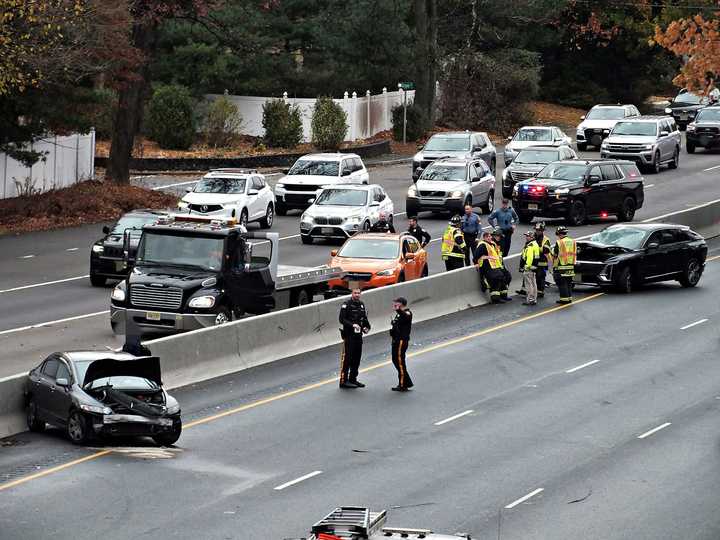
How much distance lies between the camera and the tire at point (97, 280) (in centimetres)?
3228

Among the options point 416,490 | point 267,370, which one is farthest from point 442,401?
point 416,490

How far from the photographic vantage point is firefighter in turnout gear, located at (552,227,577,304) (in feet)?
102

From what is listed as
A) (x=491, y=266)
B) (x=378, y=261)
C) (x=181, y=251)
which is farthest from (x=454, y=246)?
(x=181, y=251)

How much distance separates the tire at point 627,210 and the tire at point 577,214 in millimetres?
1426

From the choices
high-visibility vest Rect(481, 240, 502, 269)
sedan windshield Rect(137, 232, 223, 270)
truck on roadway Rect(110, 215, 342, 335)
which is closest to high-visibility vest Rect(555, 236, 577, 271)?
high-visibility vest Rect(481, 240, 502, 269)

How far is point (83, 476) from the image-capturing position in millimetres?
17312

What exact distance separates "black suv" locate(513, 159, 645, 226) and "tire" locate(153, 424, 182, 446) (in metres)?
24.0

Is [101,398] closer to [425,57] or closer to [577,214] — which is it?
[577,214]

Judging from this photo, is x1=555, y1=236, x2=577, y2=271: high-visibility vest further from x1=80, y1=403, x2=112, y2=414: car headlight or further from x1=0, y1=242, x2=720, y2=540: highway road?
x1=80, y1=403, x2=112, y2=414: car headlight

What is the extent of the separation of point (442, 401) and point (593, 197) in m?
21.4

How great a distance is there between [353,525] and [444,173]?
3421 cm

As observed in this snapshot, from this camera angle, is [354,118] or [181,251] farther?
[354,118]

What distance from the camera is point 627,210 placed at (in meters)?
43.4

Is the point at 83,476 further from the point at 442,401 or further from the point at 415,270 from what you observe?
the point at 415,270
